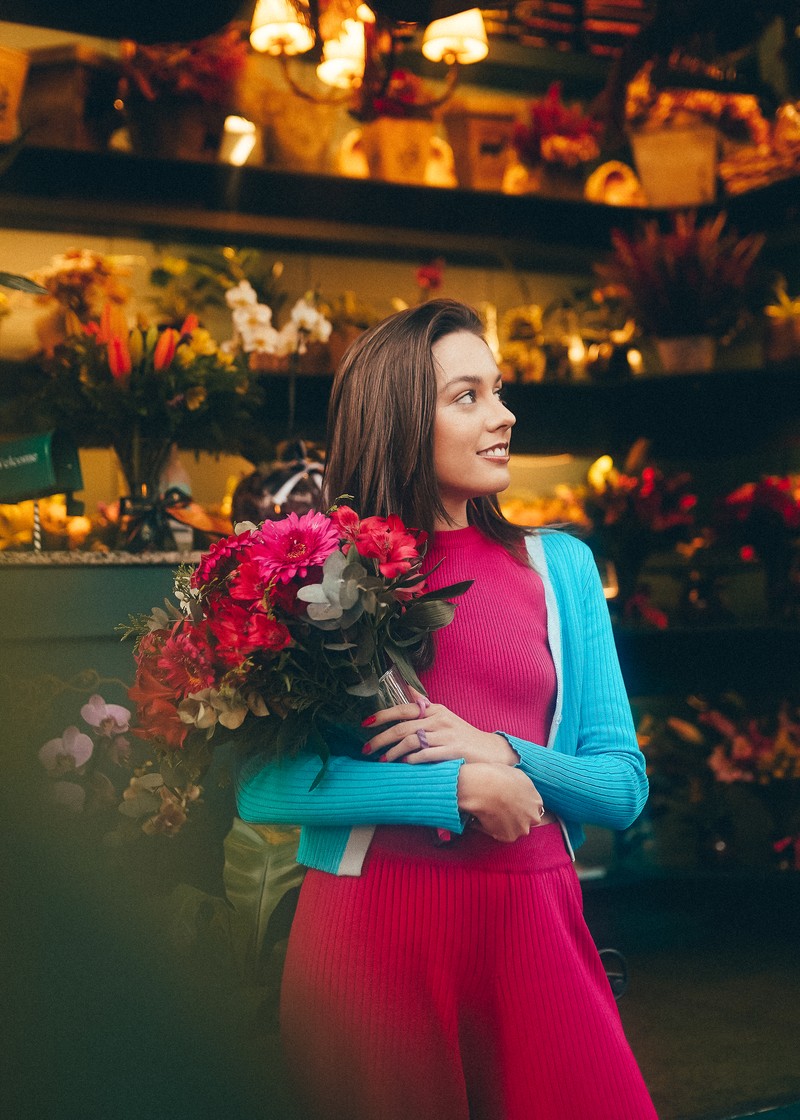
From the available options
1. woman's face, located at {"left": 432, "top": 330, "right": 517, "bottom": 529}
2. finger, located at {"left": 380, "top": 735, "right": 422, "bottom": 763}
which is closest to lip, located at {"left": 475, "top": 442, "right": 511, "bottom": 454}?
woman's face, located at {"left": 432, "top": 330, "right": 517, "bottom": 529}

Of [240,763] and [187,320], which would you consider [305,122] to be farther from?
[240,763]

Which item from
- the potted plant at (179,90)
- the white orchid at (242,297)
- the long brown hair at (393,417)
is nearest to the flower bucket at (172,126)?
the potted plant at (179,90)

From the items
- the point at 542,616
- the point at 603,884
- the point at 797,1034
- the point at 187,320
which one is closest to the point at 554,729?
the point at 542,616

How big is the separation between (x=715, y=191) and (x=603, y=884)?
219cm

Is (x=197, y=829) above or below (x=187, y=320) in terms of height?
below

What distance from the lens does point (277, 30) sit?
2.81m

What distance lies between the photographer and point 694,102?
11.1ft

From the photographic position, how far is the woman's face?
1.27 metres

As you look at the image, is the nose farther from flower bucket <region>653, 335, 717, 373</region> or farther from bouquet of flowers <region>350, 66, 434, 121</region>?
flower bucket <region>653, 335, 717, 373</region>

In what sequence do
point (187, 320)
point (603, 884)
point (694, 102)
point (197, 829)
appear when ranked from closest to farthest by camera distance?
point (197, 829)
point (187, 320)
point (603, 884)
point (694, 102)

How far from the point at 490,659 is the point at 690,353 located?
7.72 ft

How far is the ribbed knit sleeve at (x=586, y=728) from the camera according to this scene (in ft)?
3.80

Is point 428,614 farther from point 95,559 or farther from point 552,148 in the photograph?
point 552,148

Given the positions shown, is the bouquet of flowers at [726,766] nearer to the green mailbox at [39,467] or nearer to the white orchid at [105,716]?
the white orchid at [105,716]
